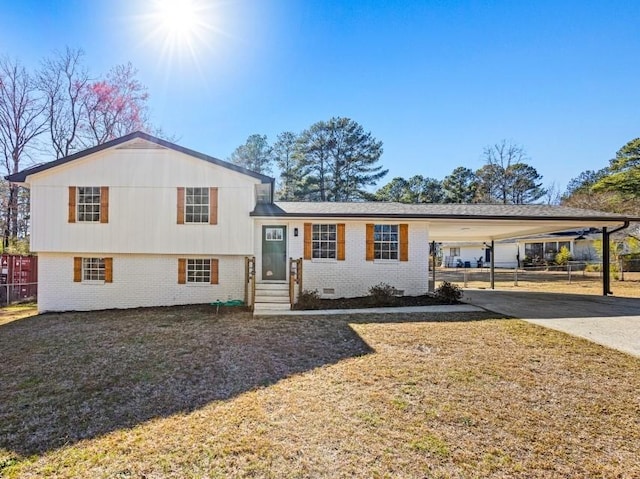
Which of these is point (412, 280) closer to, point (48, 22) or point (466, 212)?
point (466, 212)

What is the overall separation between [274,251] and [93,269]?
247 inches

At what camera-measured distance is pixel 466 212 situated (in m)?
12.1

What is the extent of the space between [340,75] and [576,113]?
11547 millimetres

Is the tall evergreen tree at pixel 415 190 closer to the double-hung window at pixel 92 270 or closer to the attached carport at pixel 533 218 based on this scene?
the attached carport at pixel 533 218

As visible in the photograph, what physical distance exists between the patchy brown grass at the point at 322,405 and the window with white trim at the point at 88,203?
193 inches

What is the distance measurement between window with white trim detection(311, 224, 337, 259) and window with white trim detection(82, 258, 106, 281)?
24.2 ft

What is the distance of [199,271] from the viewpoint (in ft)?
39.0

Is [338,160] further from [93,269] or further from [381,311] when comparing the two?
[381,311]

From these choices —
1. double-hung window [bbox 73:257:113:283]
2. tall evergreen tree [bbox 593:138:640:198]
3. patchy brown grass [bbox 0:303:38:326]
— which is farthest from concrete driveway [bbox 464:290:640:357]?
tall evergreen tree [bbox 593:138:640:198]

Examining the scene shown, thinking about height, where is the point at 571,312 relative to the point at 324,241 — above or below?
below

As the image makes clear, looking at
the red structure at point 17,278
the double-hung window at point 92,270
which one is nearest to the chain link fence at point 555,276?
the double-hung window at point 92,270

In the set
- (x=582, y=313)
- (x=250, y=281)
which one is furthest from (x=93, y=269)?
(x=582, y=313)

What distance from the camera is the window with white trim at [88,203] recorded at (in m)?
11.3

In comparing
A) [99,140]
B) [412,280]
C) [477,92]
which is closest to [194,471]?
[412,280]
